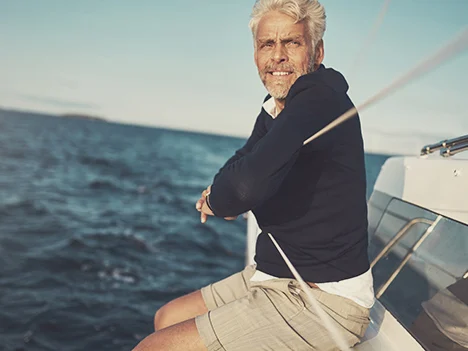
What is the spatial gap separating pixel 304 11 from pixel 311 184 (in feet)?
2.40

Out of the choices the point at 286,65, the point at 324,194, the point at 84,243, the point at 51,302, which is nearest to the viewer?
the point at 324,194

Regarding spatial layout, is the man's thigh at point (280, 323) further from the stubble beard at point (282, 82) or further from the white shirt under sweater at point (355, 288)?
the stubble beard at point (282, 82)

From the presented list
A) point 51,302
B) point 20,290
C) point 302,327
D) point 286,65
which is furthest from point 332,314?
point 20,290

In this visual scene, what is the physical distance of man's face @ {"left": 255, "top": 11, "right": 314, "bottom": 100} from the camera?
1.77 metres

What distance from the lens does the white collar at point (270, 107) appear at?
2.20m

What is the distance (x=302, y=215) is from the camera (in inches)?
67.8

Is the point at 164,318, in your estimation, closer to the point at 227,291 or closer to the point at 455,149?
the point at 227,291

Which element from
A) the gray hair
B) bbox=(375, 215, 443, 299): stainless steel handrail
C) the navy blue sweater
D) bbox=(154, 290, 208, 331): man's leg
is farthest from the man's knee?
the gray hair

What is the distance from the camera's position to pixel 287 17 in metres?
1.75

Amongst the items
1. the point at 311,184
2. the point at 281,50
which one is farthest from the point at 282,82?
the point at 311,184

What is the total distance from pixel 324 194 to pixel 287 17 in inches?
30.2

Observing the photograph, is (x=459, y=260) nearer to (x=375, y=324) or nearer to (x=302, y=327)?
(x=375, y=324)

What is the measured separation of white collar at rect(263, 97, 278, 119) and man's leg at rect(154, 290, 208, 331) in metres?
1.10

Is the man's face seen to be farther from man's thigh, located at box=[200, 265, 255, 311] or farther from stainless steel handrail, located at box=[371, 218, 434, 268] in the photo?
stainless steel handrail, located at box=[371, 218, 434, 268]
